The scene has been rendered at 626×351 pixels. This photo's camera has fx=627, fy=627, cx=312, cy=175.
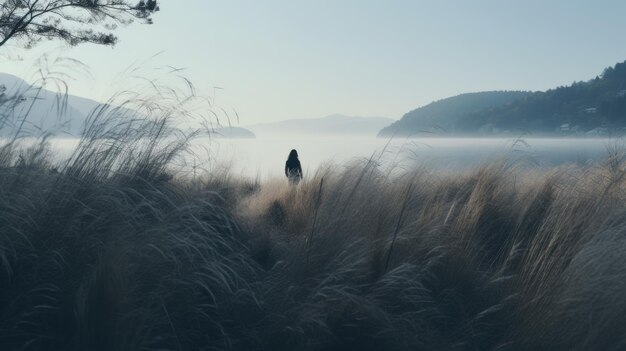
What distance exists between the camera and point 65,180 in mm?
3293

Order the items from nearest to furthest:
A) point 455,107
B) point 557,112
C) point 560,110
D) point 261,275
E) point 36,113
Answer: point 261,275, point 36,113, point 557,112, point 560,110, point 455,107

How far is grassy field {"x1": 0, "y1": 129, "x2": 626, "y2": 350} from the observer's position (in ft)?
8.81

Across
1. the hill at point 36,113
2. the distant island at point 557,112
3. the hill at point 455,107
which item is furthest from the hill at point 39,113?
the hill at point 455,107

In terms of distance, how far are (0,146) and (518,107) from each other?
6394cm

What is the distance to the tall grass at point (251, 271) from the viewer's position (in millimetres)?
2693

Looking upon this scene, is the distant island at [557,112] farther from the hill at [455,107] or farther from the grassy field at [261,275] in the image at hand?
the grassy field at [261,275]

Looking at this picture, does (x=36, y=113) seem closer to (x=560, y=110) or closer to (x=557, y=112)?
(x=557, y=112)

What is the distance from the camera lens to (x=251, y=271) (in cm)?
337

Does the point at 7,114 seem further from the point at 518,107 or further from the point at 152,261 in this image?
the point at 518,107

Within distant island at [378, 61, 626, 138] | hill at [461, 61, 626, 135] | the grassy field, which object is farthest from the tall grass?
hill at [461, 61, 626, 135]

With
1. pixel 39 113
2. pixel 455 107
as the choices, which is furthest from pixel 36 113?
pixel 455 107

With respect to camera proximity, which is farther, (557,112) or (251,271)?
(557,112)

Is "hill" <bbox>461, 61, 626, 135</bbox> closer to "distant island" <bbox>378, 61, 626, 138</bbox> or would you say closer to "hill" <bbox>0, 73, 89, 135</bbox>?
"distant island" <bbox>378, 61, 626, 138</bbox>

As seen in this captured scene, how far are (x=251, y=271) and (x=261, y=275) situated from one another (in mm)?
146
